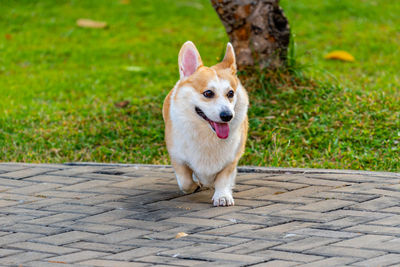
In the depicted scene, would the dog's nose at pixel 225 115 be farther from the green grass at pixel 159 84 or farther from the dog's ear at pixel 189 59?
the green grass at pixel 159 84

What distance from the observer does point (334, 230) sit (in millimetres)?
4254

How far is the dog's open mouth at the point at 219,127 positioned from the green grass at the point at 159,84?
1.51 meters

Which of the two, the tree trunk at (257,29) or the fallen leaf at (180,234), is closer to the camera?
the fallen leaf at (180,234)

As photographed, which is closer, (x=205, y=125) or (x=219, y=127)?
(x=219, y=127)

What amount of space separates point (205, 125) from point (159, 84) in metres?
3.53

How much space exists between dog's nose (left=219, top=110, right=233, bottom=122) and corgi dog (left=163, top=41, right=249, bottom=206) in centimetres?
1

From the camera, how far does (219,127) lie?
189 inches

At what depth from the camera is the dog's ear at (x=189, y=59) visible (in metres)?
4.96

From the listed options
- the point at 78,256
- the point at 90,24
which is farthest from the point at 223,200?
the point at 90,24

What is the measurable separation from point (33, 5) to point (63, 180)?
7.15 meters

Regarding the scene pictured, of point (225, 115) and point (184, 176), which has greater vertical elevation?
point (225, 115)

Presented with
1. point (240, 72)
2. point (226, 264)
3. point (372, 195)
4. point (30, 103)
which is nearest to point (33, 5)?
point (30, 103)

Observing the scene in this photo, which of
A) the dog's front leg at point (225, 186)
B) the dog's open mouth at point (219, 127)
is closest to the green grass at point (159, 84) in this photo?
the dog's front leg at point (225, 186)

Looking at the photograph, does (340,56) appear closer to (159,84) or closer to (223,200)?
(159,84)
